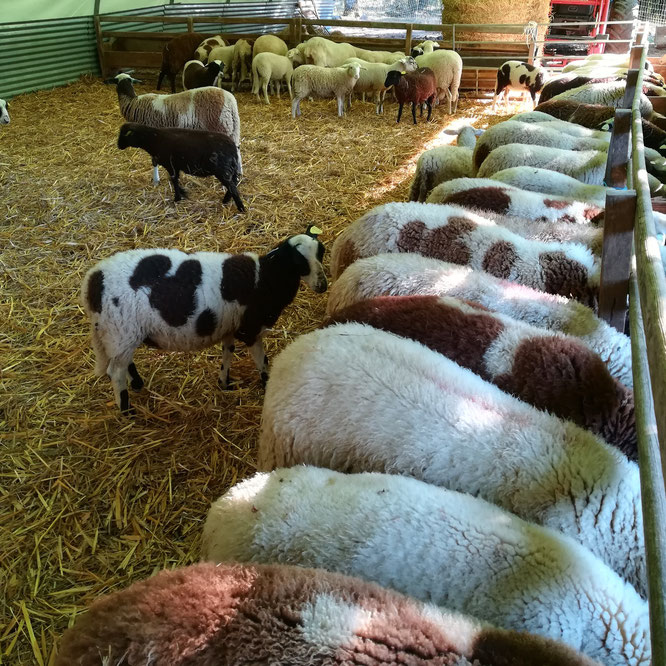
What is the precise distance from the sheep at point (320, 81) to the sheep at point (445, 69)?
5.05ft

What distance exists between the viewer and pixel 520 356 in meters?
2.38

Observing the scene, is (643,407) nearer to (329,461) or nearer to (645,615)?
(645,615)

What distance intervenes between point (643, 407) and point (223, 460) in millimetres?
2327

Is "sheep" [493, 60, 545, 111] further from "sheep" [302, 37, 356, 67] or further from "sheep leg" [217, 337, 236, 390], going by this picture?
"sheep leg" [217, 337, 236, 390]

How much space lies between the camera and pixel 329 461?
2.14 m

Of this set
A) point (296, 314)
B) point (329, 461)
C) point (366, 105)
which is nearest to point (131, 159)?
point (296, 314)

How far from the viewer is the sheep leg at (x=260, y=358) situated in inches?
153

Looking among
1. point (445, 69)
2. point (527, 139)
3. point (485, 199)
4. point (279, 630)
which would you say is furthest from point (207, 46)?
point (279, 630)

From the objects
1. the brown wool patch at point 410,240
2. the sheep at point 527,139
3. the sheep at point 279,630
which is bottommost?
the brown wool patch at point 410,240

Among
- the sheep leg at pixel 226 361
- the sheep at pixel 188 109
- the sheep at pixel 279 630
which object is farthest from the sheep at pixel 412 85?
the sheep at pixel 279 630

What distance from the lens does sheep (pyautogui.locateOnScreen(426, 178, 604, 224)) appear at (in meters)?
4.06

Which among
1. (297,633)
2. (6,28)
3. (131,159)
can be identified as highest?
(6,28)

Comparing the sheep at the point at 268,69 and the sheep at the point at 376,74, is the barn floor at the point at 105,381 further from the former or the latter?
the sheep at the point at 268,69

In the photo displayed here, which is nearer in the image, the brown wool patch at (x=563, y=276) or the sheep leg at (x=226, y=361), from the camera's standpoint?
the brown wool patch at (x=563, y=276)
